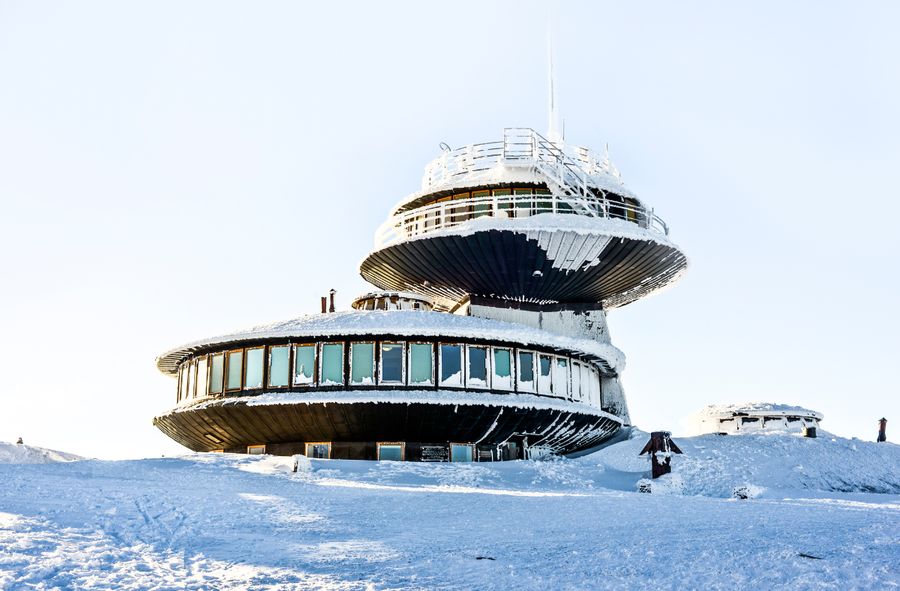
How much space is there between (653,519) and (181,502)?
8.41 meters

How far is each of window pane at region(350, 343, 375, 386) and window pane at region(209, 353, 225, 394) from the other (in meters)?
5.02

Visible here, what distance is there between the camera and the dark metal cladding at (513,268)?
3703 cm

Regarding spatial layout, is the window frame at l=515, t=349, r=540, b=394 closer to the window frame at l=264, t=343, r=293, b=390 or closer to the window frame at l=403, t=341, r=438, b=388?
the window frame at l=403, t=341, r=438, b=388

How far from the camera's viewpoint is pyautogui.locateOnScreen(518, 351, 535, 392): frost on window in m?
32.0

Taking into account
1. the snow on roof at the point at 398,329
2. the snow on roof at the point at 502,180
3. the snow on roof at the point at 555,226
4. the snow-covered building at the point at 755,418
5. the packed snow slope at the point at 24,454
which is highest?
the snow on roof at the point at 502,180

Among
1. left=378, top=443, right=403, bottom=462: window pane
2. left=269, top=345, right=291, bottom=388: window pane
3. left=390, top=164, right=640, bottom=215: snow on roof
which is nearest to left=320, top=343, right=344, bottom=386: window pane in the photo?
left=269, top=345, right=291, bottom=388: window pane

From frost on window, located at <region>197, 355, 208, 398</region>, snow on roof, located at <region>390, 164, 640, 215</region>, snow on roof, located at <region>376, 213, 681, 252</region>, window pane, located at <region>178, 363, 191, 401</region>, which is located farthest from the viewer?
snow on roof, located at <region>390, 164, 640, 215</region>

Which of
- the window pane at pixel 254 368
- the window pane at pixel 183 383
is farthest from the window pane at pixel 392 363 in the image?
the window pane at pixel 183 383

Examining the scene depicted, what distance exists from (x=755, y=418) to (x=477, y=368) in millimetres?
25958

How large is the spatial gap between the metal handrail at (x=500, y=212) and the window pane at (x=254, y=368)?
9967 mm

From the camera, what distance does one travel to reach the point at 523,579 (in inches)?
437

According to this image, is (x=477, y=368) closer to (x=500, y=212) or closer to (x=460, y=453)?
(x=460, y=453)

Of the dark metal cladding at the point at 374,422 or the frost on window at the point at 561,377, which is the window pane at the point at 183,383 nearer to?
the dark metal cladding at the point at 374,422

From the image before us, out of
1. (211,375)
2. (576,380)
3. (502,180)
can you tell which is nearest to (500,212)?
(502,180)
